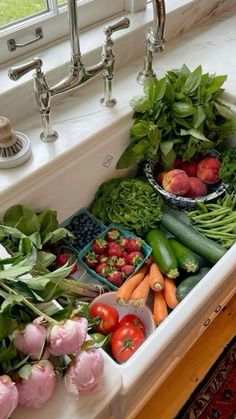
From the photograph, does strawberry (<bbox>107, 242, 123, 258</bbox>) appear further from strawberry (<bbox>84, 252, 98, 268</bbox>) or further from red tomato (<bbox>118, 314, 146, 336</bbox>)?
red tomato (<bbox>118, 314, 146, 336</bbox>)

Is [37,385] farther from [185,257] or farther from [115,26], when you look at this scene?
[115,26]

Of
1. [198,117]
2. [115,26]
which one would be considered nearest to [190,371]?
[198,117]

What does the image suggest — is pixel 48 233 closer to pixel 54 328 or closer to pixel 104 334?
pixel 104 334

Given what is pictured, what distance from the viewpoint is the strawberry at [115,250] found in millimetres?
1000

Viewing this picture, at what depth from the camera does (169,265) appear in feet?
3.20

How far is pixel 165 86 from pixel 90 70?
0.19 meters

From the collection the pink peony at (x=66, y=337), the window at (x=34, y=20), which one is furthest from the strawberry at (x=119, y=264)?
the window at (x=34, y=20)

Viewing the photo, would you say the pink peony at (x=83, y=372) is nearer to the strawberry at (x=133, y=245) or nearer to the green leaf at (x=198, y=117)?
the strawberry at (x=133, y=245)

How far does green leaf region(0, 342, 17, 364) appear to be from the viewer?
55 centimetres

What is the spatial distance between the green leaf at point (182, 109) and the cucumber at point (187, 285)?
1.25 ft

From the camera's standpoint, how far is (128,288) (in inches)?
37.2

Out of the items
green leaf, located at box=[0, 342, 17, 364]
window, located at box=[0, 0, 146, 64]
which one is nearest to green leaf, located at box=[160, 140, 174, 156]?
window, located at box=[0, 0, 146, 64]

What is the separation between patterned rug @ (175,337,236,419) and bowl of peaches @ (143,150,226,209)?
503mm

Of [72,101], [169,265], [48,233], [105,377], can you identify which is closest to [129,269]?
[169,265]
